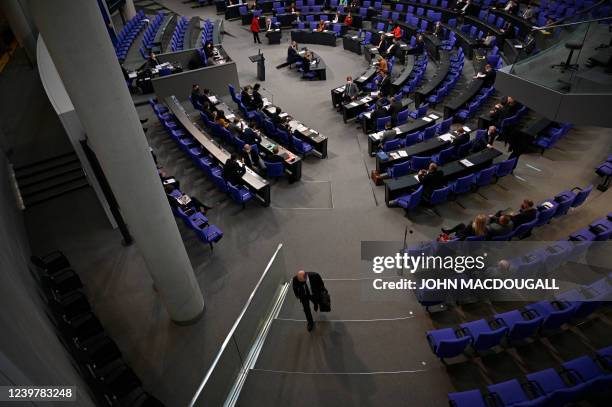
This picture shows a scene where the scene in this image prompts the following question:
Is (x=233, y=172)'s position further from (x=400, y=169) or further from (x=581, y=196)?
(x=581, y=196)

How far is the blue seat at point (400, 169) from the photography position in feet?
34.1

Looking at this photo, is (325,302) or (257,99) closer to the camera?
(325,302)

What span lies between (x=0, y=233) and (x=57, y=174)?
519 cm

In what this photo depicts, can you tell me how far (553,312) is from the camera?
244 inches

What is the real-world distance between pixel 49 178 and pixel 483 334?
11.8 m

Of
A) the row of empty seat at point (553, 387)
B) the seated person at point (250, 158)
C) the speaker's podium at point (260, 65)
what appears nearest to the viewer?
the row of empty seat at point (553, 387)

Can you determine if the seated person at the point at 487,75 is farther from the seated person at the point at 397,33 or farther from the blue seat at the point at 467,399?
the blue seat at the point at 467,399

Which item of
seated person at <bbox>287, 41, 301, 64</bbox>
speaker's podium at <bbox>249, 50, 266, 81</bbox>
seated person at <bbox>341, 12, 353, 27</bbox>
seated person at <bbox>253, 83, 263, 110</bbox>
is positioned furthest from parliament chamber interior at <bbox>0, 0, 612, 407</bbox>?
seated person at <bbox>341, 12, 353, 27</bbox>

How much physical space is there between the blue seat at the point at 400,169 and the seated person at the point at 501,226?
304 cm

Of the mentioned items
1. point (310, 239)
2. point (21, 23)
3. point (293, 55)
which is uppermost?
point (21, 23)

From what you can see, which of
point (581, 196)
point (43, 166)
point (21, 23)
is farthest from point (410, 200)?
point (21, 23)

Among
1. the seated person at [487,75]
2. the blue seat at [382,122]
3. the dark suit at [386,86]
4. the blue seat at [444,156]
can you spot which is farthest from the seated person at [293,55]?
the blue seat at [444,156]

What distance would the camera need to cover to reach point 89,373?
6.22 metres

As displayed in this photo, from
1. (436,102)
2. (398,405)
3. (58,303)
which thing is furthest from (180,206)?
(436,102)
